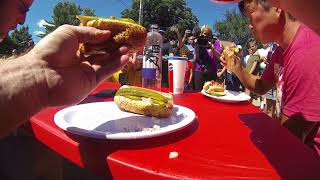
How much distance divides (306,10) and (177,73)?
1.65 meters

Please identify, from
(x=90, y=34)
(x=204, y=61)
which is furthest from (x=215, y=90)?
(x=204, y=61)

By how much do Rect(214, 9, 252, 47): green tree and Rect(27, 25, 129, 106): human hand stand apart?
7404 centimetres

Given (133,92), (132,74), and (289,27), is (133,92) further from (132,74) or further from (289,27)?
(132,74)

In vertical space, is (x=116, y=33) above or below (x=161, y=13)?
above

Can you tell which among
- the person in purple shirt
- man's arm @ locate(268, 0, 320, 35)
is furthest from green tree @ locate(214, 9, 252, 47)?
man's arm @ locate(268, 0, 320, 35)

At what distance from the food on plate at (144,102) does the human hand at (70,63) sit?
157 millimetres

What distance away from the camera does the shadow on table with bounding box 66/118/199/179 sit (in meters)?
1.04

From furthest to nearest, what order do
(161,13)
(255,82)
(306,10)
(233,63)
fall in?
1. (161,13)
2. (255,82)
3. (233,63)
4. (306,10)

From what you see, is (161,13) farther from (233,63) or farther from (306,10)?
(306,10)

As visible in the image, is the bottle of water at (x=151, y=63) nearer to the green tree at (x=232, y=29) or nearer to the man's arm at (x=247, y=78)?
the man's arm at (x=247, y=78)

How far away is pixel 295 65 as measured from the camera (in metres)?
1.91

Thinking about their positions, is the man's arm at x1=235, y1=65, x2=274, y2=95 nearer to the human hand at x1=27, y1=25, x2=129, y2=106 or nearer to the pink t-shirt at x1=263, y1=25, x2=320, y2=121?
the pink t-shirt at x1=263, y1=25, x2=320, y2=121

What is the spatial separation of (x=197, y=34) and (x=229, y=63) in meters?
4.19

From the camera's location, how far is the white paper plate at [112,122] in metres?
1.13
